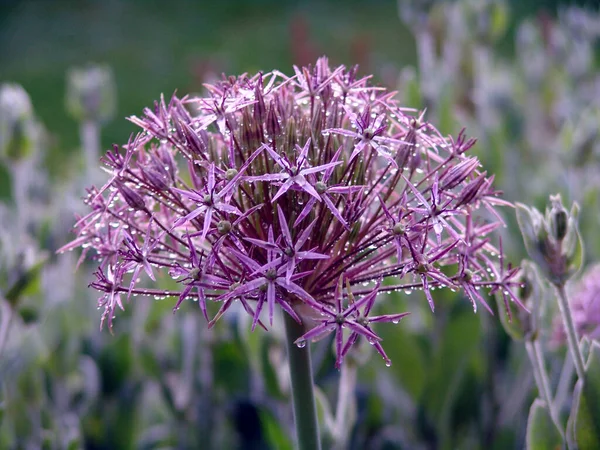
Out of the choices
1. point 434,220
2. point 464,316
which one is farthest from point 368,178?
point 464,316

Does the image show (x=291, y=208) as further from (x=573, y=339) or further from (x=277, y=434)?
(x=277, y=434)

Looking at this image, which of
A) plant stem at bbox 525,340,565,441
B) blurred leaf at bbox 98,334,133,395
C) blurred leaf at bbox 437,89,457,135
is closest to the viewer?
plant stem at bbox 525,340,565,441

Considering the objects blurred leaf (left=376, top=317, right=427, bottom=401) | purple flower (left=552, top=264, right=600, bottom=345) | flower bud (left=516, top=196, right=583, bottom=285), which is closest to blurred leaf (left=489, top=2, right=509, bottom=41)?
purple flower (left=552, top=264, right=600, bottom=345)

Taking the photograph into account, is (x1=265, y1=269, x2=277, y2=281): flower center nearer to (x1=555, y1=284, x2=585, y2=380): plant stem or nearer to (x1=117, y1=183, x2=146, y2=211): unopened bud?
(x1=117, y1=183, x2=146, y2=211): unopened bud

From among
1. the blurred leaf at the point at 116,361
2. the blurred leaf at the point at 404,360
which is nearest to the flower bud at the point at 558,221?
the blurred leaf at the point at 404,360

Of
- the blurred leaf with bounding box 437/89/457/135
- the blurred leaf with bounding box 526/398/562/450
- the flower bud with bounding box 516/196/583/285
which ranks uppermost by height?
the blurred leaf with bounding box 437/89/457/135

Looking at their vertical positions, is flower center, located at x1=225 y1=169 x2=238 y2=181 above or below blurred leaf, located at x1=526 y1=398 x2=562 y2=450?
above

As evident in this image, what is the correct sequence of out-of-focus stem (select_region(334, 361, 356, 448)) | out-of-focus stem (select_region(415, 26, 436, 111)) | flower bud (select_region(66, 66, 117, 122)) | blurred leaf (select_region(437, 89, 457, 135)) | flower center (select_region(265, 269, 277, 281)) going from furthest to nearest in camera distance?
1. flower bud (select_region(66, 66, 117, 122))
2. out-of-focus stem (select_region(415, 26, 436, 111))
3. blurred leaf (select_region(437, 89, 457, 135))
4. out-of-focus stem (select_region(334, 361, 356, 448))
5. flower center (select_region(265, 269, 277, 281))
